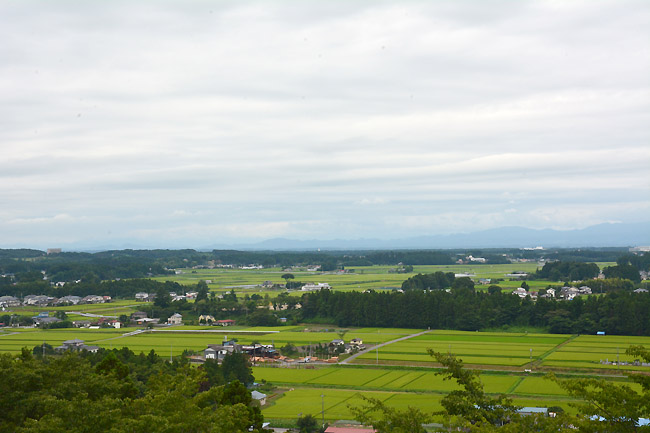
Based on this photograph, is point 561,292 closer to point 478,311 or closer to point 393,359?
point 478,311

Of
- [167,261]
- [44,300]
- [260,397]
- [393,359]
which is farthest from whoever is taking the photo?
[167,261]

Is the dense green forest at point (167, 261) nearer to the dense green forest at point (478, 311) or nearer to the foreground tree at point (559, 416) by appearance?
the dense green forest at point (478, 311)

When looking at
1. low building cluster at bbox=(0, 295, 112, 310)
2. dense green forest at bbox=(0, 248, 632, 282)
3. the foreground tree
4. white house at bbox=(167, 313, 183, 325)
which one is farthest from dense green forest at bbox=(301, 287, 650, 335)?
dense green forest at bbox=(0, 248, 632, 282)

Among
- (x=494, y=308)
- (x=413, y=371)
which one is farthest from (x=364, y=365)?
(x=494, y=308)

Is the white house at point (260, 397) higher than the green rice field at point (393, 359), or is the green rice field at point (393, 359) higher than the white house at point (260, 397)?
the white house at point (260, 397)

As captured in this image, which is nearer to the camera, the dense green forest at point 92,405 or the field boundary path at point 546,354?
the dense green forest at point 92,405

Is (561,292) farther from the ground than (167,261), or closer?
closer

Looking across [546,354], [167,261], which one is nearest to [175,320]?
[546,354]

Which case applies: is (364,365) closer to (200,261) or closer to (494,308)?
(494,308)

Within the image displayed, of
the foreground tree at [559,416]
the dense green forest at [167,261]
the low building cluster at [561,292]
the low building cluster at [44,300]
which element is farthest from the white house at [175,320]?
the foreground tree at [559,416]
